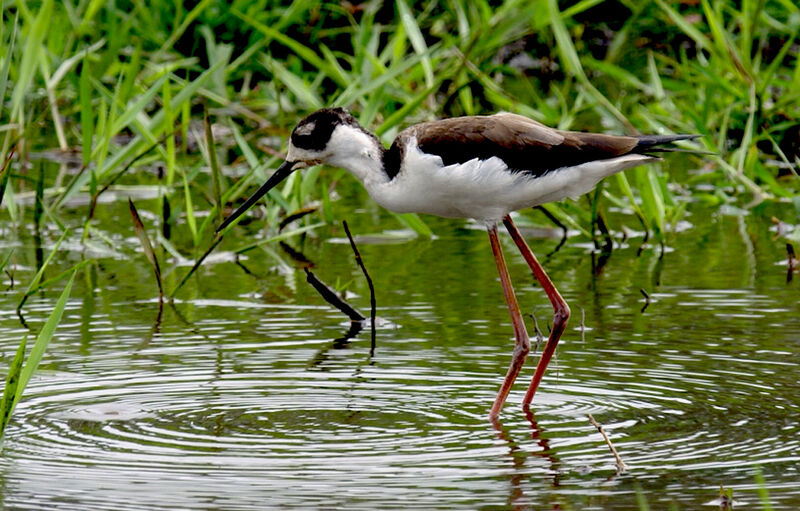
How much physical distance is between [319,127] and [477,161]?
2.08 feet

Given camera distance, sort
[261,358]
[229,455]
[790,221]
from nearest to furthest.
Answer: [229,455] < [261,358] < [790,221]

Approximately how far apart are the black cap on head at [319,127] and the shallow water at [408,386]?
2.83 feet

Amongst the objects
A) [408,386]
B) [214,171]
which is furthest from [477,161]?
[214,171]

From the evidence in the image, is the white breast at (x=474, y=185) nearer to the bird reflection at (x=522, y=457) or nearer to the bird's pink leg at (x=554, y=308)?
the bird's pink leg at (x=554, y=308)

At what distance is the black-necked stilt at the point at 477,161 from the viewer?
5477 mm

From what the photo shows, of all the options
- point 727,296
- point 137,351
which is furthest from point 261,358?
point 727,296

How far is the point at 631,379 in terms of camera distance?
5.72 m

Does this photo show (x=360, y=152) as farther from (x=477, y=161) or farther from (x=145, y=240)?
(x=145, y=240)

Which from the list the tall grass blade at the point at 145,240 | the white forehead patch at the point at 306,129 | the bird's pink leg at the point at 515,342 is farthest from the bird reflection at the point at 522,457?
the tall grass blade at the point at 145,240

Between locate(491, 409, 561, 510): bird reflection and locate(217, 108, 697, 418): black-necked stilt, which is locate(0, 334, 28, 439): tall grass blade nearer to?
locate(491, 409, 561, 510): bird reflection

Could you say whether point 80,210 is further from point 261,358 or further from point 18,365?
point 18,365

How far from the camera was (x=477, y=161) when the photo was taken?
549 cm

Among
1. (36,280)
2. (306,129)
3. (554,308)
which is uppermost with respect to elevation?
(306,129)

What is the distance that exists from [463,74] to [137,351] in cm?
538
